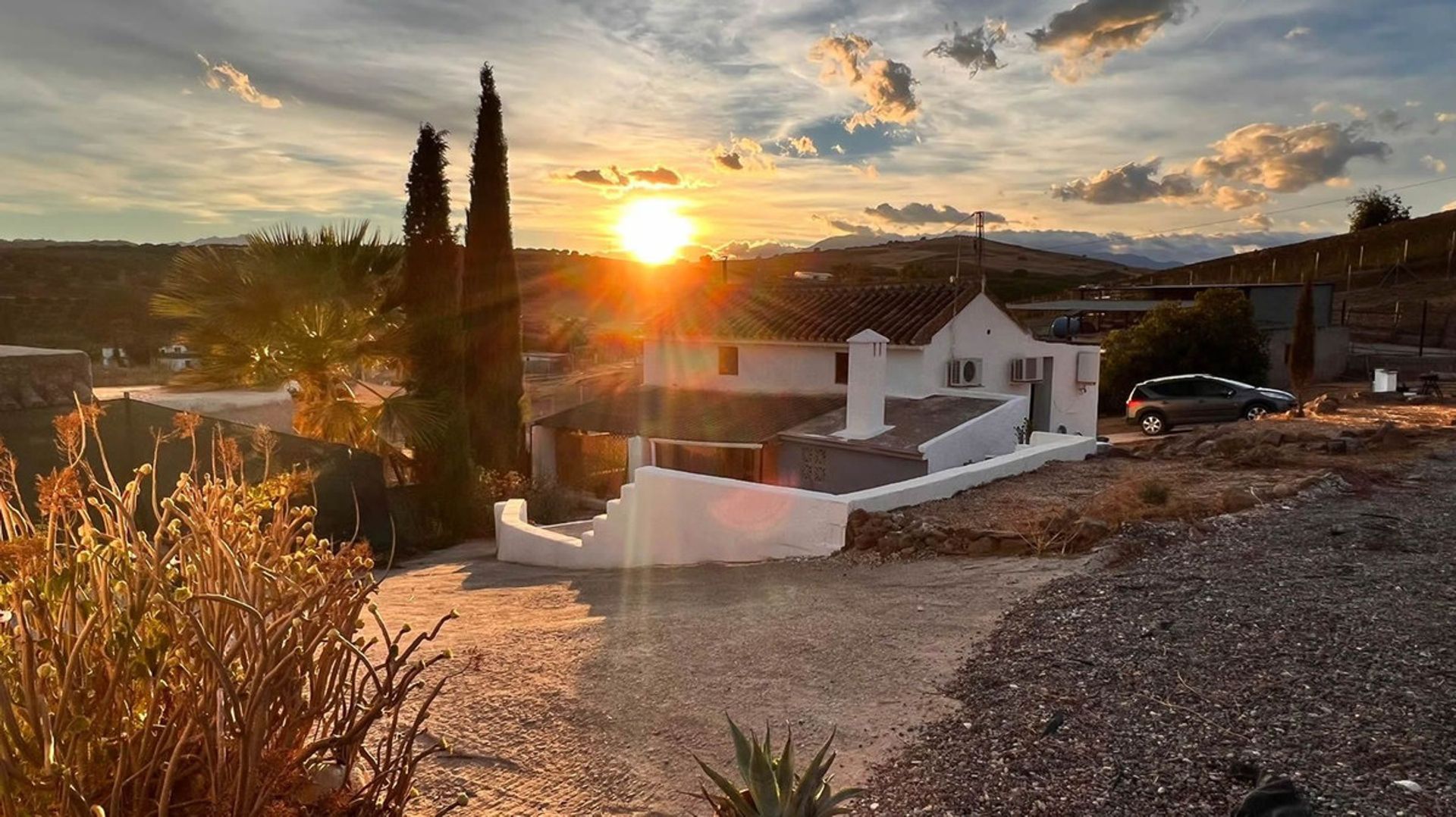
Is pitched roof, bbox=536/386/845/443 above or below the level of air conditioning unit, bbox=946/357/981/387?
below

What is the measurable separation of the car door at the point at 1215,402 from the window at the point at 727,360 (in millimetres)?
12237

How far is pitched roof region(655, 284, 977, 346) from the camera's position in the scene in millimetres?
19938

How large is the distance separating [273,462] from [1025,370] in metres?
16.7

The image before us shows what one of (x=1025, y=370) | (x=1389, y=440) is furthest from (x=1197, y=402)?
(x=1389, y=440)

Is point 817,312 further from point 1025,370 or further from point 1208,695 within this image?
point 1208,695

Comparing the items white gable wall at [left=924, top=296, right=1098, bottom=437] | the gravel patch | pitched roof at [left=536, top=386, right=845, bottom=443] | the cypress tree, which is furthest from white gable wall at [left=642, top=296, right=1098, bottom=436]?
the gravel patch

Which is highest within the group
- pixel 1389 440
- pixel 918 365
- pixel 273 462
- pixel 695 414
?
pixel 918 365

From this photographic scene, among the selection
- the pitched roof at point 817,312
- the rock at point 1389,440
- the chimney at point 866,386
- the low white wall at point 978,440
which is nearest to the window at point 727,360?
the pitched roof at point 817,312

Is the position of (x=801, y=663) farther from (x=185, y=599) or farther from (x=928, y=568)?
(x=185, y=599)

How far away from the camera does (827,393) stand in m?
20.6

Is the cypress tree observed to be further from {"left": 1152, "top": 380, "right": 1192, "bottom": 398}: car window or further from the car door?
{"left": 1152, "top": 380, "right": 1192, "bottom": 398}: car window

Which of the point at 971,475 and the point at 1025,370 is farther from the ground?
the point at 1025,370

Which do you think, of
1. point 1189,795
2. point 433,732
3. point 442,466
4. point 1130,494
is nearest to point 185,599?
point 433,732

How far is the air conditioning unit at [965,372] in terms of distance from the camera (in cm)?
2003
